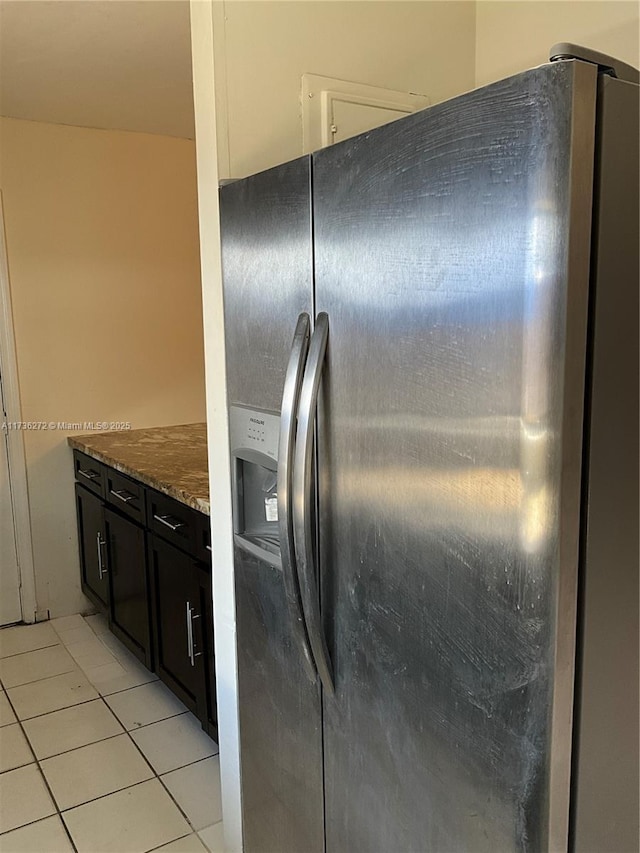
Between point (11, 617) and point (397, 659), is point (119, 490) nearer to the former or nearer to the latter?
point (11, 617)

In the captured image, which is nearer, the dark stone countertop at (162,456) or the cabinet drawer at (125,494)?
the dark stone countertop at (162,456)

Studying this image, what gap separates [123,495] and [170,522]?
0.51 metres

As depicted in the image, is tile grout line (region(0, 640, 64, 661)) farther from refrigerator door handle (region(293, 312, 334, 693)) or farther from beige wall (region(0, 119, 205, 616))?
refrigerator door handle (region(293, 312, 334, 693))

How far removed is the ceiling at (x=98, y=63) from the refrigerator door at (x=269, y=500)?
3.40ft

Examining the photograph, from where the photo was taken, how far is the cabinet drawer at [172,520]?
7.81 feet

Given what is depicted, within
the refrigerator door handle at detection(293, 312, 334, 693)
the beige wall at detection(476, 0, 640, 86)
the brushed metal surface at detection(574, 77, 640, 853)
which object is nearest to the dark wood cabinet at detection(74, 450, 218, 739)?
the refrigerator door handle at detection(293, 312, 334, 693)

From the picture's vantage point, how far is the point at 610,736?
1.00 meters

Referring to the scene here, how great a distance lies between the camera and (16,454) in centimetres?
343

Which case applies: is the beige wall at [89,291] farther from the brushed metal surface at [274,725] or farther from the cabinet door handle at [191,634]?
the brushed metal surface at [274,725]

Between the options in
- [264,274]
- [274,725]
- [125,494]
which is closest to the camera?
[264,274]

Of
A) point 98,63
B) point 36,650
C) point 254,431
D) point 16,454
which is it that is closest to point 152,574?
point 36,650

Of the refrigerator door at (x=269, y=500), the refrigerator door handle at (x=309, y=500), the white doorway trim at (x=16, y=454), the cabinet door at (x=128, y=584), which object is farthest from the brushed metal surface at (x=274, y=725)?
the white doorway trim at (x=16, y=454)

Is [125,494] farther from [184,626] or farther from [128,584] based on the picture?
[184,626]

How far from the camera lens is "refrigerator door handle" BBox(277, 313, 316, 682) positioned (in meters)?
1.30
